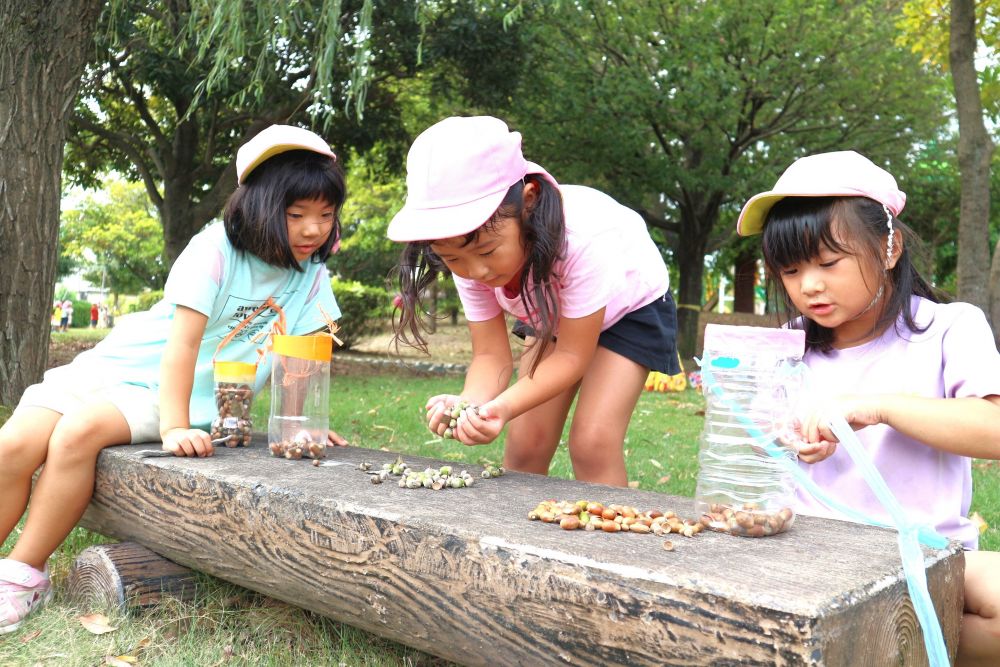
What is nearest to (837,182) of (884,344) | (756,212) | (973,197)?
(756,212)

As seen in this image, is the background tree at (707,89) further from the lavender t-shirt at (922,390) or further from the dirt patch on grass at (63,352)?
the lavender t-shirt at (922,390)

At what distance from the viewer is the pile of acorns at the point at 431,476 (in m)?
2.34

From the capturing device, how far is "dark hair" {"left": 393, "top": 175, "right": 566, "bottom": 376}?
8.06ft

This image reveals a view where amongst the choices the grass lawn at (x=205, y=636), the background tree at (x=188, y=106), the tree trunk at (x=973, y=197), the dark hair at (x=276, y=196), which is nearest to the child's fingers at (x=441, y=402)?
the grass lawn at (x=205, y=636)

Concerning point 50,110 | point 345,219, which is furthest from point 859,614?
point 345,219

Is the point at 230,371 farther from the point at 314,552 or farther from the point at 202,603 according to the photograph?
the point at 314,552

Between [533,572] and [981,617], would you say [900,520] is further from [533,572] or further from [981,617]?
[533,572]

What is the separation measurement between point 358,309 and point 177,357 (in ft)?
42.9

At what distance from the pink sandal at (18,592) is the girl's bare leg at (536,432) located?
5.53 feet

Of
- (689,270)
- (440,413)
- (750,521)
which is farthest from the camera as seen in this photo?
(689,270)

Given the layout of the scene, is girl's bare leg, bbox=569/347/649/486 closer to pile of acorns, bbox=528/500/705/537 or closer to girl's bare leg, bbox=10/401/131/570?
pile of acorns, bbox=528/500/705/537

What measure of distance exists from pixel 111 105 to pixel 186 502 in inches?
501

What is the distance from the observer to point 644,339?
3082 millimetres

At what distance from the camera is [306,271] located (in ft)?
11.4
